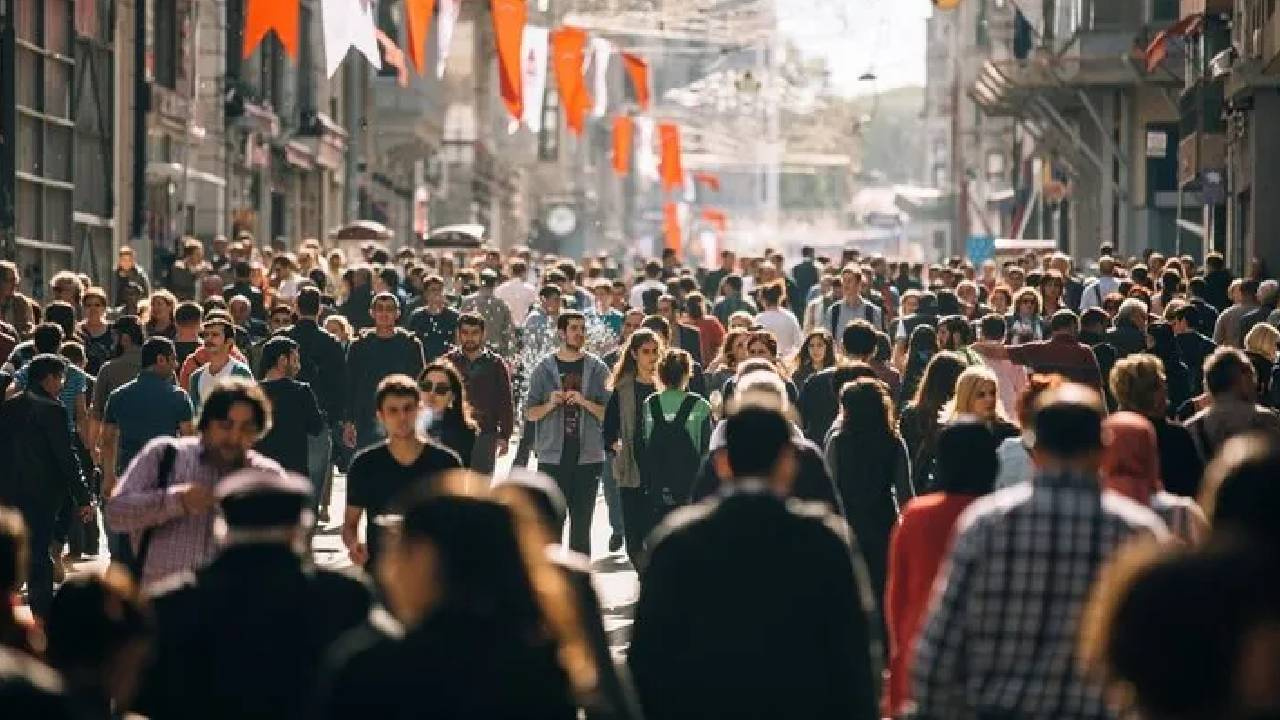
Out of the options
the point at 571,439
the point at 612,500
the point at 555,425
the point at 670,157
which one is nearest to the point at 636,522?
the point at 571,439

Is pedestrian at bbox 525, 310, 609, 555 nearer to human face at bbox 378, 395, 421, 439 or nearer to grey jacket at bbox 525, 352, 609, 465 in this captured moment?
grey jacket at bbox 525, 352, 609, 465

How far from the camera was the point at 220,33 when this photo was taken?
150 feet

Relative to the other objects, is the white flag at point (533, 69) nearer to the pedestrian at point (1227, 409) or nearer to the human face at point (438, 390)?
the human face at point (438, 390)

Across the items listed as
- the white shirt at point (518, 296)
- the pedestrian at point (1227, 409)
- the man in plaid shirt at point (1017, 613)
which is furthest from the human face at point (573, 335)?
the white shirt at point (518, 296)

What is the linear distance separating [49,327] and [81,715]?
11.7 metres

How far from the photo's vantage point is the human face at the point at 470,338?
18.5m

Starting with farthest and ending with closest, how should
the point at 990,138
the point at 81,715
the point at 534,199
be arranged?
the point at 534,199 < the point at 990,138 < the point at 81,715

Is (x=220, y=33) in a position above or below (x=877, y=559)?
above

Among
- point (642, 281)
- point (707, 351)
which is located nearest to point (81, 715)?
point (707, 351)

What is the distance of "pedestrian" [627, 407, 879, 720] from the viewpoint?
731cm

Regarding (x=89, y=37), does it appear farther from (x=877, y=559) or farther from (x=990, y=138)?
(x=990, y=138)

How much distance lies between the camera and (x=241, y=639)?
706cm

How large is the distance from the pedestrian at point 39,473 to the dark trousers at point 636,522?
11.0 feet

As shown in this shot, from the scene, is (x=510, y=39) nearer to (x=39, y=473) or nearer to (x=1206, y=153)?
(x=1206, y=153)
